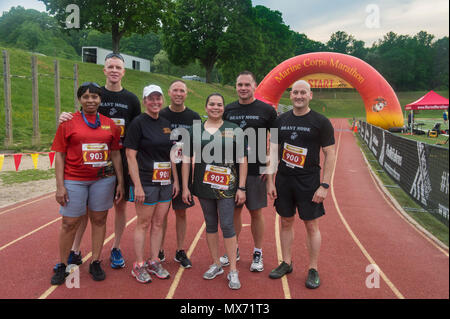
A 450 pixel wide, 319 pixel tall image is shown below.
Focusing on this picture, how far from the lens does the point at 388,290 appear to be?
9.97ft

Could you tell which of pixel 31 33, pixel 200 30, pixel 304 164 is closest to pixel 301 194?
pixel 304 164

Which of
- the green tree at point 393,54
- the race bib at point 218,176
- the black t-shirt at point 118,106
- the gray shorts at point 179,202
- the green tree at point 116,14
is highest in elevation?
the green tree at point 116,14

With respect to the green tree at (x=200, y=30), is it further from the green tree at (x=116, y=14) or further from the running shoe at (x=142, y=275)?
the running shoe at (x=142, y=275)

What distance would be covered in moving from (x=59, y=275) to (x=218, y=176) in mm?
1848

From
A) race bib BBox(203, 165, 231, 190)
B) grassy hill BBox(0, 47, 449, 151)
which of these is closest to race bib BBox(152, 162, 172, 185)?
race bib BBox(203, 165, 231, 190)

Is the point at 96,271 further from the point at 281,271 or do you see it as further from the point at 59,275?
the point at 281,271

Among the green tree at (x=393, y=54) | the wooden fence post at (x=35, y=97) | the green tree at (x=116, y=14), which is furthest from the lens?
the green tree at (x=116, y=14)

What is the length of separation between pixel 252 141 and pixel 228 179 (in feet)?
1.70

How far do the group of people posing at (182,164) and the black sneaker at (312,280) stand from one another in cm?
1

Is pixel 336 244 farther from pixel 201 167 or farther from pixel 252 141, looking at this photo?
pixel 201 167

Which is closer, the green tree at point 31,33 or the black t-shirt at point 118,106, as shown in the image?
the black t-shirt at point 118,106

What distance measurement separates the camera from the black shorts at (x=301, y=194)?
3131mm

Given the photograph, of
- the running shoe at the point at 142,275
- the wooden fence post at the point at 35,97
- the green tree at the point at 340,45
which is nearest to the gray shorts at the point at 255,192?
the running shoe at the point at 142,275
